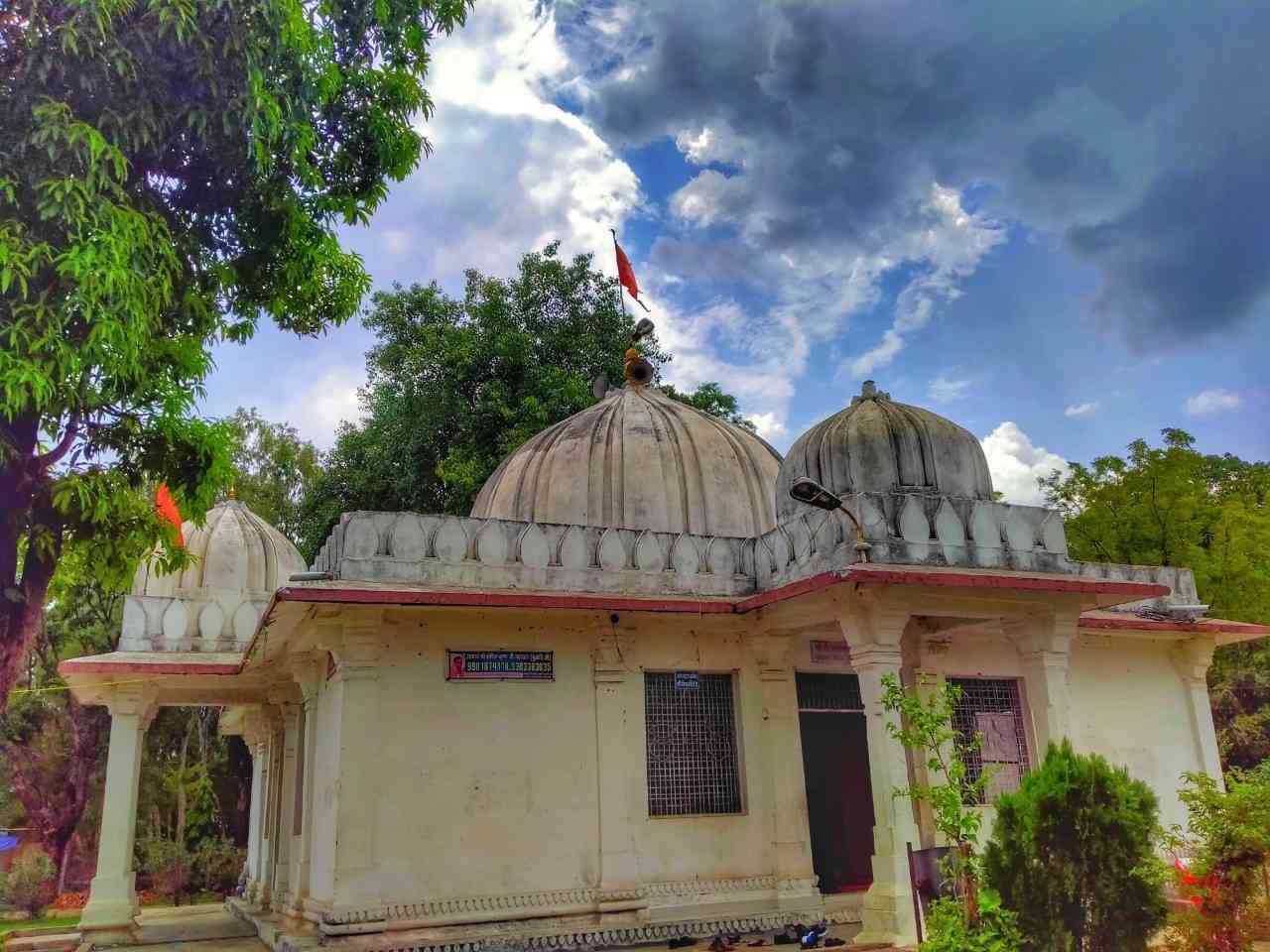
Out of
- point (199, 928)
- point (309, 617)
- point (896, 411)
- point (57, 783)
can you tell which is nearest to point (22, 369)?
point (309, 617)

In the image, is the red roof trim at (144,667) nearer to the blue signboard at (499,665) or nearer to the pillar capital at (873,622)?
the blue signboard at (499,665)

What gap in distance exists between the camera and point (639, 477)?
1385 centimetres

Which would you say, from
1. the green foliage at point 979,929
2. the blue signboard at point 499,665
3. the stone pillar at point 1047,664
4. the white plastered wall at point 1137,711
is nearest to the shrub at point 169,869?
the blue signboard at point 499,665

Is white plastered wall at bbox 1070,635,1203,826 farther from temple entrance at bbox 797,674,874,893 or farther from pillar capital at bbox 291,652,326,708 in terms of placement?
pillar capital at bbox 291,652,326,708

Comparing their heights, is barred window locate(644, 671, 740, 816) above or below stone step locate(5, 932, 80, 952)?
above

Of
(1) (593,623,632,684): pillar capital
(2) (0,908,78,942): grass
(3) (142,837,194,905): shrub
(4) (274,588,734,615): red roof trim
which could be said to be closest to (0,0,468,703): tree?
(4) (274,588,734,615): red roof trim

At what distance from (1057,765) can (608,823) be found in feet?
17.4

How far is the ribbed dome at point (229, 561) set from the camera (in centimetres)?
1547

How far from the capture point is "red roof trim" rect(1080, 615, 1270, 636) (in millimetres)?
12812

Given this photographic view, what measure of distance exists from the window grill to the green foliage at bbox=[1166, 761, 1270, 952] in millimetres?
5381

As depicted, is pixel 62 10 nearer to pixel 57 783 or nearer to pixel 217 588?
pixel 217 588

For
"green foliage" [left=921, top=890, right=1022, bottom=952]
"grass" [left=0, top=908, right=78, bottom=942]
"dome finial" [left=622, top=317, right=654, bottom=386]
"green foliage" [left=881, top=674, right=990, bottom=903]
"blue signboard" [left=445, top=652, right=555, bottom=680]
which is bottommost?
"grass" [left=0, top=908, right=78, bottom=942]

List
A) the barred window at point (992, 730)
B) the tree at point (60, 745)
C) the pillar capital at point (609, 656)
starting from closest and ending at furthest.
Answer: the pillar capital at point (609, 656) → the barred window at point (992, 730) → the tree at point (60, 745)

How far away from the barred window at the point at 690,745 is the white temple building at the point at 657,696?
0.03 m
